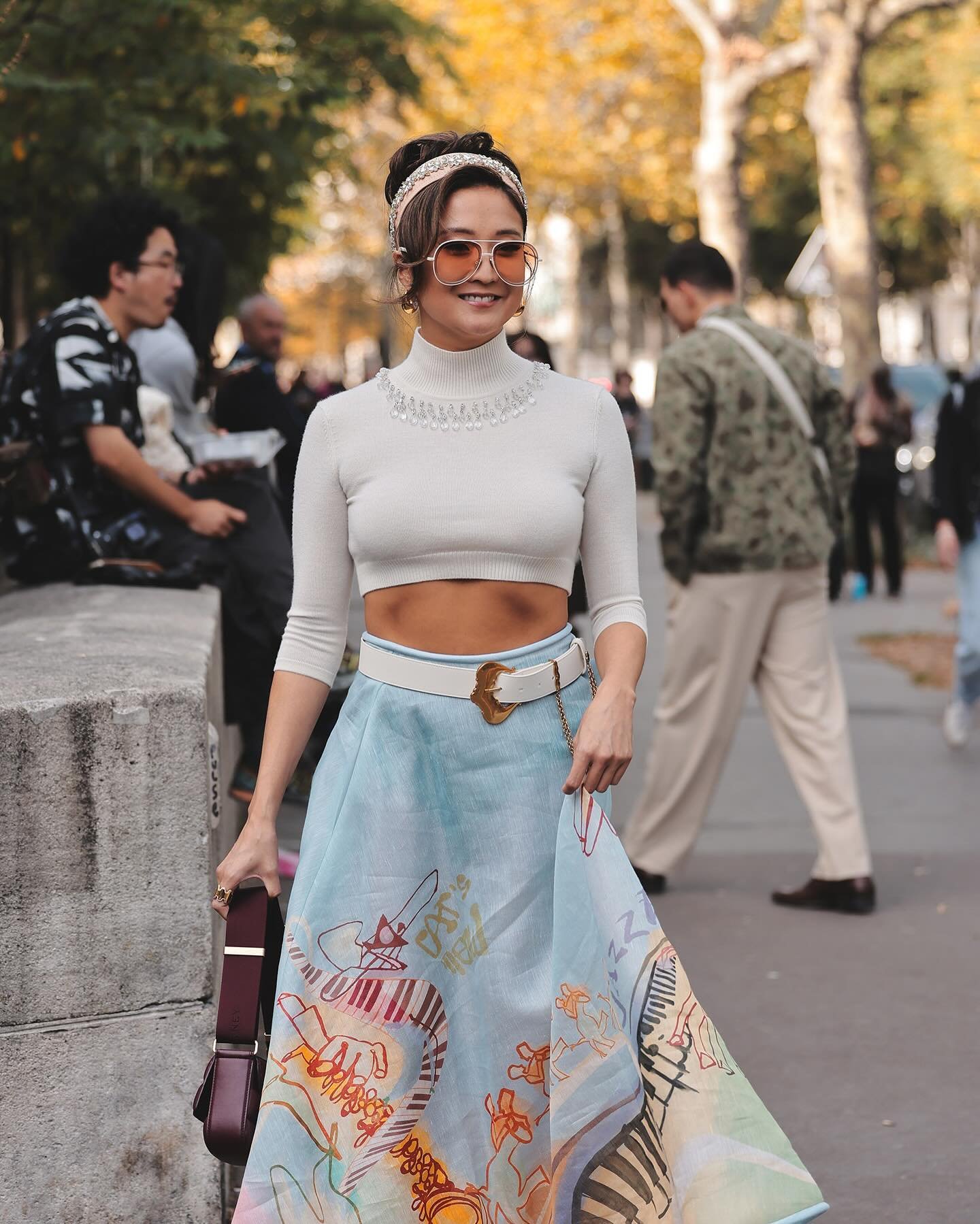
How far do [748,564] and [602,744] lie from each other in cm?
346

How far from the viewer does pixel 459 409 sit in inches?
118

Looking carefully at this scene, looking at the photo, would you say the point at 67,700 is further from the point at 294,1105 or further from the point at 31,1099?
the point at 294,1105

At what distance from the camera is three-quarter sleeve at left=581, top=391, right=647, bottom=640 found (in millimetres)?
3049

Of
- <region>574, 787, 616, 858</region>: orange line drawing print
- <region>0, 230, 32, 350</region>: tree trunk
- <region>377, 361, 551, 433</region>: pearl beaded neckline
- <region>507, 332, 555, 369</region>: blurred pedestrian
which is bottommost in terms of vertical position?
<region>574, 787, 616, 858</region>: orange line drawing print

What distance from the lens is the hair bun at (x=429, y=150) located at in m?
3.00

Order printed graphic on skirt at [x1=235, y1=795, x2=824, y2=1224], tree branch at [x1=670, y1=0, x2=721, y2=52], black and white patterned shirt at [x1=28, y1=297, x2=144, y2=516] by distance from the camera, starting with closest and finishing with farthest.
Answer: printed graphic on skirt at [x1=235, y1=795, x2=824, y2=1224] < black and white patterned shirt at [x1=28, y1=297, x2=144, y2=516] < tree branch at [x1=670, y1=0, x2=721, y2=52]

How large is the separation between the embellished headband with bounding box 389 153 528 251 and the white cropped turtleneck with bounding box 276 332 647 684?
0.67 feet

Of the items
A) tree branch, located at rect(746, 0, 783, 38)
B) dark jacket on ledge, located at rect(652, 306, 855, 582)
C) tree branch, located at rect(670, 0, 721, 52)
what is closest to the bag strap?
dark jacket on ledge, located at rect(652, 306, 855, 582)

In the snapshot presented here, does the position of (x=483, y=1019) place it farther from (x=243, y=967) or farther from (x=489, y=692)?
(x=489, y=692)

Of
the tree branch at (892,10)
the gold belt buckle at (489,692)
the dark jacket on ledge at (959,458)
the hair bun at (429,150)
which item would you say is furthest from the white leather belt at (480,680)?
the tree branch at (892,10)

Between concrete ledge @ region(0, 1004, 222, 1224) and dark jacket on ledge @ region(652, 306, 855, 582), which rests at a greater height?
dark jacket on ledge @ region(652, 306, 855, 582)

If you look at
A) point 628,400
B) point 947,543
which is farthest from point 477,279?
point 628,400

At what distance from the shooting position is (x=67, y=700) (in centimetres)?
339

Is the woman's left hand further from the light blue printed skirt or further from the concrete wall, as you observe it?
the concrete wall
